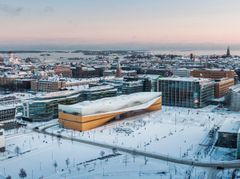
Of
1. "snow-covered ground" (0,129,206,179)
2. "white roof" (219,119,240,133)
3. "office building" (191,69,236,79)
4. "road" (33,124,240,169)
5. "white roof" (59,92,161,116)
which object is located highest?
"office building" (191,69,236,79)

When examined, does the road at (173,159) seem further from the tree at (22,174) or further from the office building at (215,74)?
the office building at (215,74)

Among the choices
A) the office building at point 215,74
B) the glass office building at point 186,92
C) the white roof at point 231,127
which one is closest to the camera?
the white roof at point 231,127

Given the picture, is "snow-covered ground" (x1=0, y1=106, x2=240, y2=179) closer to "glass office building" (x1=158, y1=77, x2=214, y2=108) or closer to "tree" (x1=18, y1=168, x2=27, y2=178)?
"tree" (x1=18, y1=168, x2=27, y2=178)

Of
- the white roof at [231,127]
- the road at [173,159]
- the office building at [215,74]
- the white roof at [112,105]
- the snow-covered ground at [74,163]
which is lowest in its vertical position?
the snow-covered ground at [74,163]

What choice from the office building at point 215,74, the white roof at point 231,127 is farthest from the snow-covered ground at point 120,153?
the office building at point 215,74

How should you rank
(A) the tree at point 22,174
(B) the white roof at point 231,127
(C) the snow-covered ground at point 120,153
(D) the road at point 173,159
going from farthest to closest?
(B) the white roof at point 231,127 < (D) the road at point 173,159 < (C) the snow-covered ground at point 120,153 < (A) the tree at point 22,174

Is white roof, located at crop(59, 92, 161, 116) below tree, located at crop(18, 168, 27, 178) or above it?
above

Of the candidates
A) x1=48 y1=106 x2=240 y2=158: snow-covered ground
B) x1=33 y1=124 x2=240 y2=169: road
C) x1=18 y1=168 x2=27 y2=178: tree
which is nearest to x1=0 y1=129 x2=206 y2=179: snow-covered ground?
x1=18 y1=168 x2=27 y2=178: tree

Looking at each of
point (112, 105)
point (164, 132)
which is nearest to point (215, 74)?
point (112, 105)
